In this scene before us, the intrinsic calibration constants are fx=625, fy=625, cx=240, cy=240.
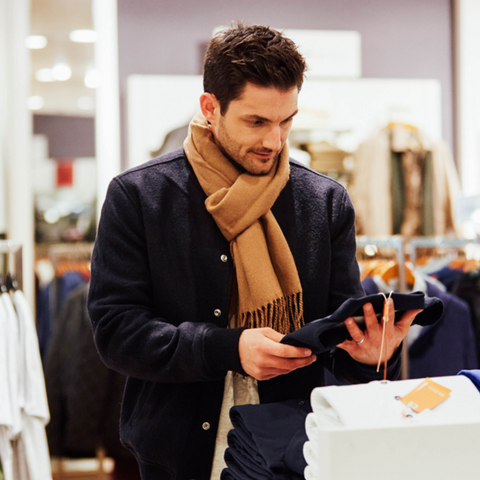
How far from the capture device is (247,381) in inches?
52.2

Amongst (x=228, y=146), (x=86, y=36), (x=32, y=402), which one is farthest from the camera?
(x=86, y=36)

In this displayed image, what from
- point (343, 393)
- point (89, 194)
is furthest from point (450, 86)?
point (343, 393)

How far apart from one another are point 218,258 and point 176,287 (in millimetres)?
106

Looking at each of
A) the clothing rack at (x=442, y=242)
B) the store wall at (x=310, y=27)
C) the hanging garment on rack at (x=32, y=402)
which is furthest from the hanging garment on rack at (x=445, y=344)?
the store wall at (x=310, y=27)

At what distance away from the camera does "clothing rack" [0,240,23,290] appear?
82.8 inches

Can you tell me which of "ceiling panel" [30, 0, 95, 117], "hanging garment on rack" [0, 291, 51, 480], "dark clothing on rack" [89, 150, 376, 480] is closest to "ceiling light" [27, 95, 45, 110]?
"ceiling panel" [30, 0, 95, 117]

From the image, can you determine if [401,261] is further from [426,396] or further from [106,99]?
[106,99]

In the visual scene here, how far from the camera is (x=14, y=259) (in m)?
2.22

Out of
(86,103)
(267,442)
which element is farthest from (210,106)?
(86,103)

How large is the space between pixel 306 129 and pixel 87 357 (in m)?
1.81

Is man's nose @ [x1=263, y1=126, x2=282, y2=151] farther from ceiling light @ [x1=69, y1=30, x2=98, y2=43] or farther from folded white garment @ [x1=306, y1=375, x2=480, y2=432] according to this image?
ceiling light @ [x1=69, y1=30, x2=98, y2=43]

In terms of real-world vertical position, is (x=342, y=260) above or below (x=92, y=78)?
below

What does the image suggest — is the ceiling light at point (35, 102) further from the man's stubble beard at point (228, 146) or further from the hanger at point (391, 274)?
the man's stubble beard at point (228, 146)

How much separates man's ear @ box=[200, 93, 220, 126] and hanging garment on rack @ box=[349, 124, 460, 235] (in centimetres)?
238
